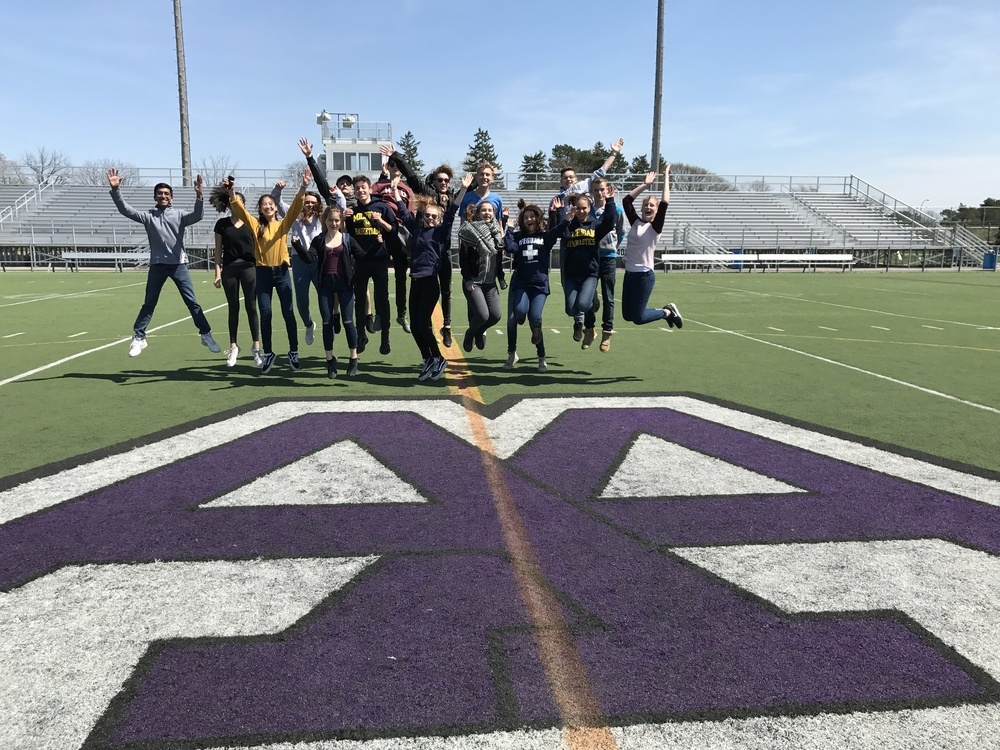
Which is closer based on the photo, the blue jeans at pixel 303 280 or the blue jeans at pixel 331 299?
the blue jeans at pixel 331 299

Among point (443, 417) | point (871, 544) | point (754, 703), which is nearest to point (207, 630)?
point (754, 703)

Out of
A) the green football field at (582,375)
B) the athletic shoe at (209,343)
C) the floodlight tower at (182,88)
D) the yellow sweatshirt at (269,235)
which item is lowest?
the green football field at (582,375)

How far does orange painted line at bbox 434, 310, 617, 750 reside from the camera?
2215mm

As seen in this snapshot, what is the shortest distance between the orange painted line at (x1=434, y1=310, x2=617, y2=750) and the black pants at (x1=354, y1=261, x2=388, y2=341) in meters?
4.47

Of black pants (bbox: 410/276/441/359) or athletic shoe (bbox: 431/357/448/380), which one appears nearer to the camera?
black pants (bbox: 410/276/441/359)

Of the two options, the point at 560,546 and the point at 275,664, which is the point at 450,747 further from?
the point at 560,546

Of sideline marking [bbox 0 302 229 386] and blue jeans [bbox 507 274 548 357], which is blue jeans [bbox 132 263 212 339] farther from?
blue jeans [bbox 507 274 548 357]

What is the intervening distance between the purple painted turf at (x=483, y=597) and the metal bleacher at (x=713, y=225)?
113 ft

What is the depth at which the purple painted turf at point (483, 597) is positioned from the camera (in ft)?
7.72

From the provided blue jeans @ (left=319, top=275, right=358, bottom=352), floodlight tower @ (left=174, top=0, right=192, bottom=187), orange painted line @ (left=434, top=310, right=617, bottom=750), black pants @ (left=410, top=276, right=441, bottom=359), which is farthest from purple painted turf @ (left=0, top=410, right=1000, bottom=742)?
floodlight tower @ (left=174, top=0, right=192, bottom=187)

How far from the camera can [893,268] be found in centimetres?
4044

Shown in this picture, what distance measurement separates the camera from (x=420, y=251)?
741cm

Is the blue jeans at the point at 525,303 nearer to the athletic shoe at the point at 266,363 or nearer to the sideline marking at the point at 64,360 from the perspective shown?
the athletic shoe at the point at 266,363

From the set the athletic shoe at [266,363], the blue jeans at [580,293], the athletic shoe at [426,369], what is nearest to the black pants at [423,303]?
the athletic shoe at [426,369]
